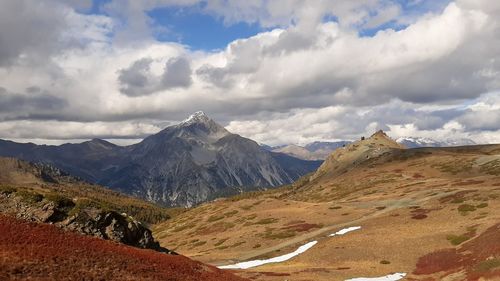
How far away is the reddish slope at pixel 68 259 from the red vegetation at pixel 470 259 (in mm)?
35755

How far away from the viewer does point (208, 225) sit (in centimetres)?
16550

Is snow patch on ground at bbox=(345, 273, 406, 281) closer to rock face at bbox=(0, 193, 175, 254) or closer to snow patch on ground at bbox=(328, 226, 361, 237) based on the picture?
rock face at bbox=(0, 193, 175, 254)

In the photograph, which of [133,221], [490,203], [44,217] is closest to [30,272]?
[44,217]

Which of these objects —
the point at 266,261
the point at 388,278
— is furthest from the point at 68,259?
the point at 266,261

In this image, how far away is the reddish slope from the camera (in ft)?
82.9

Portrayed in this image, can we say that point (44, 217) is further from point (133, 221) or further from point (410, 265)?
point (410, 265)

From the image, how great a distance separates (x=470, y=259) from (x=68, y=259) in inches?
2151

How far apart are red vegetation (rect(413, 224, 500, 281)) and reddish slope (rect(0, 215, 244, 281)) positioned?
117 feet

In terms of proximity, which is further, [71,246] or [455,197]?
[455,197]

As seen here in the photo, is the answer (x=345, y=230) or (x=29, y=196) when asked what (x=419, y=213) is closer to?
(x=345, y=230)

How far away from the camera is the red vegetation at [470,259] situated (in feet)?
173

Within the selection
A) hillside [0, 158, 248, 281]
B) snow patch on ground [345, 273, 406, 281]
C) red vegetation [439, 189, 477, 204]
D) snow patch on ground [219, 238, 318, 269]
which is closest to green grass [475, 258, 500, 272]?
snow patch on ground [345, 273, 406, 281]

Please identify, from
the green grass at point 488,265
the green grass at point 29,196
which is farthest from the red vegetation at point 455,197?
the green grass at point 29,196

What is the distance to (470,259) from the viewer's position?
60.3 metres
